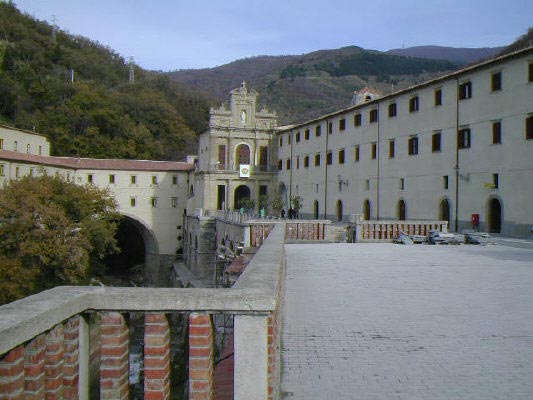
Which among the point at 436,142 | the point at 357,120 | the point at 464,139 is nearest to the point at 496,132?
the point at 464,139

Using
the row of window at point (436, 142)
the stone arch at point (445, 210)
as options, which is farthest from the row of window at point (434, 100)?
the stone arch at point (445, 210)

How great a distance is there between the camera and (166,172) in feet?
175

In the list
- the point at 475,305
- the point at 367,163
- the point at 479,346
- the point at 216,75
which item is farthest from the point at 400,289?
the point at 216,75

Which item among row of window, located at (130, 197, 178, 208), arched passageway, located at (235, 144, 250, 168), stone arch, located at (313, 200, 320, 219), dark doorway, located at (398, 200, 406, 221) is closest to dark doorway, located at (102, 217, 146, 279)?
row of window, located at (130, 197, 178, 208)

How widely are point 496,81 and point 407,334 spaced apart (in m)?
25.3

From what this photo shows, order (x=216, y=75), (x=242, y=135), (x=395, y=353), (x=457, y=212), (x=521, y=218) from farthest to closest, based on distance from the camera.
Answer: (x=216, y=75) → (x=242, y=135) → (x=457, y=212) → (x=521, y=218) → (x=395, y=353)

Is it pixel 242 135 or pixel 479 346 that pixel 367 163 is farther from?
pixel 479 346

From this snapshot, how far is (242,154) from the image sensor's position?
52.8 metres

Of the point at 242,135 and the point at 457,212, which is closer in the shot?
the point at 457,212

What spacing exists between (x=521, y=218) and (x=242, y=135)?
108 feet

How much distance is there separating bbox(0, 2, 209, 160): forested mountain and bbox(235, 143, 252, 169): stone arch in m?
18.7

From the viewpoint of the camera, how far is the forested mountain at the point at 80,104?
2496 inches

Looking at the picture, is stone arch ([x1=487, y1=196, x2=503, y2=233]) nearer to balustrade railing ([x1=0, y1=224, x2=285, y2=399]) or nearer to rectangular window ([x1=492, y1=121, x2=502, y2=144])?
rectangular window ([x1=492, y1=121, x2=502, y2=144])

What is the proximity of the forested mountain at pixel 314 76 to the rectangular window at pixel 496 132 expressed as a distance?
8697 cm
